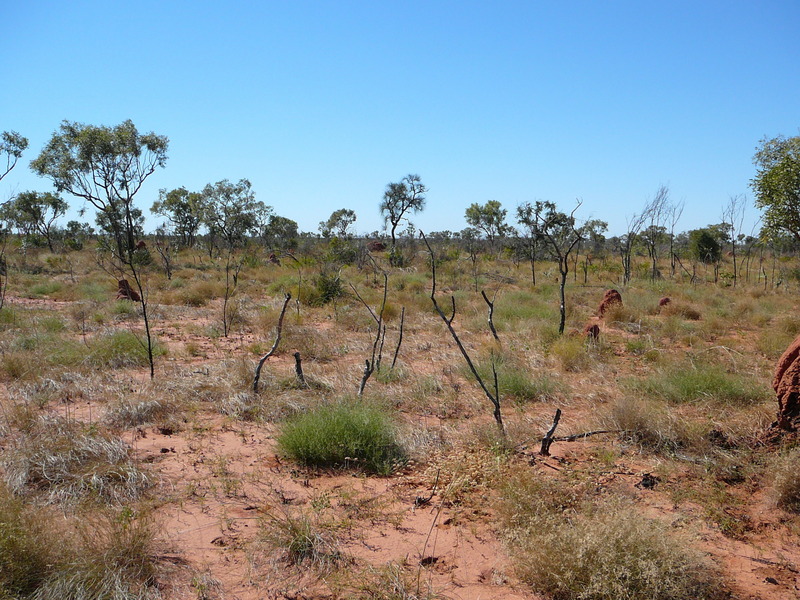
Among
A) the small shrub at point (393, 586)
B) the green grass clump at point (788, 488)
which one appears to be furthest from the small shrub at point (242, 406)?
the green grass clump at point (788, 488)

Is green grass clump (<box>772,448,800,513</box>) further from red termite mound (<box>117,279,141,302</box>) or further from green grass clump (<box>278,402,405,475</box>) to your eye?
red termite mound (<box>117,279,141,302</box>)

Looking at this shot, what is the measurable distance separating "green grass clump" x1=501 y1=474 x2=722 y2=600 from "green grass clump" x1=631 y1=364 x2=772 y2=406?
3.20 metres

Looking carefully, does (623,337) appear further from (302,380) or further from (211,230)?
(211,230)

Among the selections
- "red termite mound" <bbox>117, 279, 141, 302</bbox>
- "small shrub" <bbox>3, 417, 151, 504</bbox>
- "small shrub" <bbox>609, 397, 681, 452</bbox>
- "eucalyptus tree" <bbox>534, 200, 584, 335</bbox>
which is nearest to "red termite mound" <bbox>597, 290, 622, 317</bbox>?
"eucalyptus tree" <bbox>534, 200, 584, 335</bbox>

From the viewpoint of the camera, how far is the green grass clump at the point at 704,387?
5723mm

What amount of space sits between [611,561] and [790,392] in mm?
2625

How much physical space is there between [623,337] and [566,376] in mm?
3358

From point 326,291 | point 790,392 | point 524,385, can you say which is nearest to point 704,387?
point 790,392

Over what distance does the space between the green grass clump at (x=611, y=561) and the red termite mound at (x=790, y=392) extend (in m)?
2.07

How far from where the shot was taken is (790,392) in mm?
4328

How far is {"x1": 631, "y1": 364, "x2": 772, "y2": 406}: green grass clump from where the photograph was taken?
5723 millimetres

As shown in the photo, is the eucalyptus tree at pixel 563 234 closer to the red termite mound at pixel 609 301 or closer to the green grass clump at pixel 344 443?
the red termite mound at pixel 609 301

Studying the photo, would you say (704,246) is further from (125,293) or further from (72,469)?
(72,469)

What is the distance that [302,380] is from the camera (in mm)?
6629
